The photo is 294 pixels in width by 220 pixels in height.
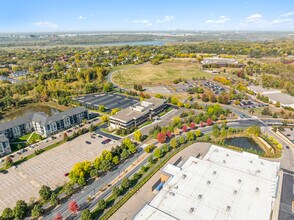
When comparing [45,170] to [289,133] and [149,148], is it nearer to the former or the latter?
[149,148]

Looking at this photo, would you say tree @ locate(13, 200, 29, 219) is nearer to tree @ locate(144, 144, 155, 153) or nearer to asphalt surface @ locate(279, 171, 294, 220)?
tree @ locate(144, 144, 155, 153)

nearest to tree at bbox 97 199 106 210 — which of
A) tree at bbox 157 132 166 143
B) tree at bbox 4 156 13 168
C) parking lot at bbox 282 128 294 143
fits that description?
tree at bbox 157 132 166 143

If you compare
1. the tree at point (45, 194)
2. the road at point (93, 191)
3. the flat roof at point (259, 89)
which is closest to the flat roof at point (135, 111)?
the road at point (93, 191)

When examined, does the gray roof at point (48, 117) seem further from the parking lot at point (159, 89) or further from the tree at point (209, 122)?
the parking lot at point (159, 89)

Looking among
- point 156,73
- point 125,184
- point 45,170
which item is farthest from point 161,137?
point 156,73

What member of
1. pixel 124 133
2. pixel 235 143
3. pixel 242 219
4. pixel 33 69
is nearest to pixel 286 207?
pixel 242 219
